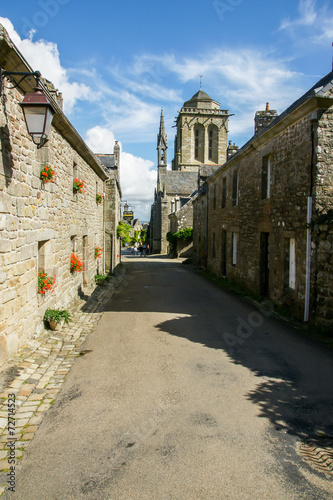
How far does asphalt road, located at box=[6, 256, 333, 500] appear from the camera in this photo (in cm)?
300

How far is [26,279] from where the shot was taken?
600 centimetres

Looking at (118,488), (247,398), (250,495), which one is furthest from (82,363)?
(250,495)

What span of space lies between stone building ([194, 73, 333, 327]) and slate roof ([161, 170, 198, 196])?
102 feet

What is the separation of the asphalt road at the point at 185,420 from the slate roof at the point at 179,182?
131 feet

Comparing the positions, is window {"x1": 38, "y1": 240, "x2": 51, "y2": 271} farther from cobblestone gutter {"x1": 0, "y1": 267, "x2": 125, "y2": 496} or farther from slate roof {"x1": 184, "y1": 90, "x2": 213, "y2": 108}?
slate roof {"x1": 184, "y1": 90, "x2": 213, "y2": 108}

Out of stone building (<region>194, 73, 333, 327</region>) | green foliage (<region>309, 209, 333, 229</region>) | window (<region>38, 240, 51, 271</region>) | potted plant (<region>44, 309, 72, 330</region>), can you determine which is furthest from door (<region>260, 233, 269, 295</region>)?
window (<region>38, 240, 51, 271</region>)

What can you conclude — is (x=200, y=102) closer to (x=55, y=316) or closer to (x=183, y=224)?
(x=183, y=224)

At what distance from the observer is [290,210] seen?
9188 mm

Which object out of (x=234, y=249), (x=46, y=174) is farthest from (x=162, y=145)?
(x=46, y=174)

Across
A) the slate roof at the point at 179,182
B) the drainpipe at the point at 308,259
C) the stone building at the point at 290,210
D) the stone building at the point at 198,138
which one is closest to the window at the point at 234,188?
the stone building at the point at 290,210

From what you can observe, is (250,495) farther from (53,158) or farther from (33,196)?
(53,158)

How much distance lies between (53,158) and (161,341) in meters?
4.43

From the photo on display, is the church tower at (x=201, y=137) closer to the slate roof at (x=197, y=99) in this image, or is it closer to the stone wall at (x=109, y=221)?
the slate roof at (x=197, y=99)

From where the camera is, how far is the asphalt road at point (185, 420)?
300cm
